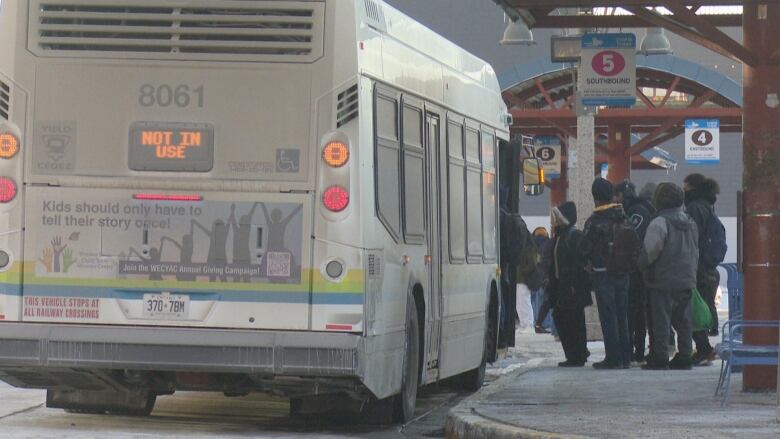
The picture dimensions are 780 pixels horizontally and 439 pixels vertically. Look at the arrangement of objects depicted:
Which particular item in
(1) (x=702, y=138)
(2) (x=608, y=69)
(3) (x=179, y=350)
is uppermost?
(1) (x=702, y=138)

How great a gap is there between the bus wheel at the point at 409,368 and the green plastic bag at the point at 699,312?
4.89m

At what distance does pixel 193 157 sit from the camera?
11156 millimetres

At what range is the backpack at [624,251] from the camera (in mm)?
16484

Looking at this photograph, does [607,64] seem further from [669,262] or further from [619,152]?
[619,152]

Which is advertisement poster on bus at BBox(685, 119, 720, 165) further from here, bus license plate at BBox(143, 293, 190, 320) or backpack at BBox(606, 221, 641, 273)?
bus license plate at BBox(143, 293, 190, 320)

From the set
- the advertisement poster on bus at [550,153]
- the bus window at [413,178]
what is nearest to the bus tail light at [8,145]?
the bus window at [413,178]

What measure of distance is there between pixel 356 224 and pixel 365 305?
1.65 ft

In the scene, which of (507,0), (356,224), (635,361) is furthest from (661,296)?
(356,224)

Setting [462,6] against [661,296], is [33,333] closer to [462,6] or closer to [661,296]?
[661,296]

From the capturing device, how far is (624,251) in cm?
1648

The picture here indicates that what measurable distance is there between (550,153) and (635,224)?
26.0m

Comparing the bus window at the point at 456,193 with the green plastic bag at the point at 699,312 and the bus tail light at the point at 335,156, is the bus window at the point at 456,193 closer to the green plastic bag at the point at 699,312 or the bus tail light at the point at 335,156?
the bus tail light at the point at 335,156

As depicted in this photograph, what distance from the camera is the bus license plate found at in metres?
11.1

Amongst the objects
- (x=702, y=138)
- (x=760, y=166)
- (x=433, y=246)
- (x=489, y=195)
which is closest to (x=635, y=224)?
(x=489, y=195)
